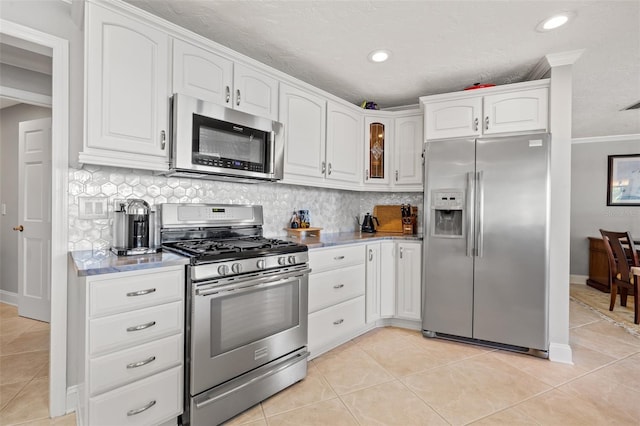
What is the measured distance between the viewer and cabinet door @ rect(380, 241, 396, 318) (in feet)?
10.5

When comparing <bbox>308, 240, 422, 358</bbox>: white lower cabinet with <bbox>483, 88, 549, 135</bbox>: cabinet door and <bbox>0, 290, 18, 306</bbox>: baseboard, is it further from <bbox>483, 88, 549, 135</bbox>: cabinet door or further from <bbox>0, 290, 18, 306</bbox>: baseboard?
<bbox>0, 290, 18, 306</bbox>: baseboard

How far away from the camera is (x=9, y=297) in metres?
3.93

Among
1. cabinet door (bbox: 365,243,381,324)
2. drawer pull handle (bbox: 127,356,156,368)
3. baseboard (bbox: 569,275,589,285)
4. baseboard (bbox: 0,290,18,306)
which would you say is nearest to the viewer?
drawer pull handle (bbox: 127,356,156,368)

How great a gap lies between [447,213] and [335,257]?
45.3 inches

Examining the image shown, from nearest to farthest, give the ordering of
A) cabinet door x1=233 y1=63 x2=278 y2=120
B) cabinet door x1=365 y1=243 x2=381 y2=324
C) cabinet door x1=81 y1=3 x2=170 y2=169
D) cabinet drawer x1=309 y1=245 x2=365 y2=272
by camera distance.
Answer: cabinet door x1=81 y1=3 x2=170 y2=169 → cabinet door x1=233 y1=63 x2=278 y2=120 → cabinet drawer x1=309 y1=245 x2=365 y2=272 → cabinet door x1=365 y1=243 x2=381 y2=324

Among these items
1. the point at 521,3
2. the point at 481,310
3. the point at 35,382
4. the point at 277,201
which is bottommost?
the point at 35,382

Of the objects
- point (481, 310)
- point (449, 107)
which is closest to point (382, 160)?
point (449, 107)

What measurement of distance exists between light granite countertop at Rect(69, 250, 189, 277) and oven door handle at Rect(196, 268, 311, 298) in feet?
0.64

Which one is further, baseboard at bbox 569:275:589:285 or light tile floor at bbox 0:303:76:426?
baseboard at bbox 569:275:589:285

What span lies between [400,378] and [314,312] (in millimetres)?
768

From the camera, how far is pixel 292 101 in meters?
2.71

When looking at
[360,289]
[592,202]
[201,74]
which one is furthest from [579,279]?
[201,74]

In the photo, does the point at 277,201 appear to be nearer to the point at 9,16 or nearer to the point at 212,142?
the point at 212,142

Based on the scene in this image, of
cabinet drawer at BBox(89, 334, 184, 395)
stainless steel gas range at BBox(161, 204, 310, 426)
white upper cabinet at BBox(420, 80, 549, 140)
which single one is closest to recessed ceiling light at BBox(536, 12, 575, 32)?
white upper cabinet at BBox(420, 80, 549, 140)
